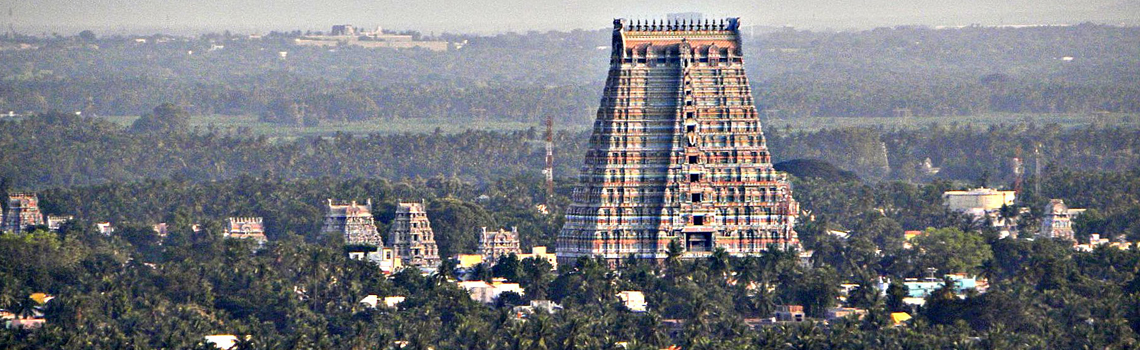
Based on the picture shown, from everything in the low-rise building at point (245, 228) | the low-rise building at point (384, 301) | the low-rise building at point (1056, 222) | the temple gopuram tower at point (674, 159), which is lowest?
the low-rise building at point (245, 228)

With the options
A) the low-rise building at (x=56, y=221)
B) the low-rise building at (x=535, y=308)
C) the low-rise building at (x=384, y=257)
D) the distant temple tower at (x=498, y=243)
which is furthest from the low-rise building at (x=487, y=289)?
the low-rise building at (x=56, y=221)

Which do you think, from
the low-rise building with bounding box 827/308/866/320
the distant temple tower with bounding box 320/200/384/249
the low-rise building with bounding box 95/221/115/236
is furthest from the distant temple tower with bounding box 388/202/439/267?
the low-rise building with bounding box 827/308/866/320

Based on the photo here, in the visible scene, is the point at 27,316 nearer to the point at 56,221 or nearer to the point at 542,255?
the point at 542,255

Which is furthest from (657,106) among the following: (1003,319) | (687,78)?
(1003,319)

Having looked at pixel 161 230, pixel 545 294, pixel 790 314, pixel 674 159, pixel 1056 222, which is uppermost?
pixel 674 159

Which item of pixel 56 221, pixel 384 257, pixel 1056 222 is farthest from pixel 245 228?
pixel 1056 222

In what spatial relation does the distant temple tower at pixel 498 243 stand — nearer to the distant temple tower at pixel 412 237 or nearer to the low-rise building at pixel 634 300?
the distant temple tower at pixel 412 237
